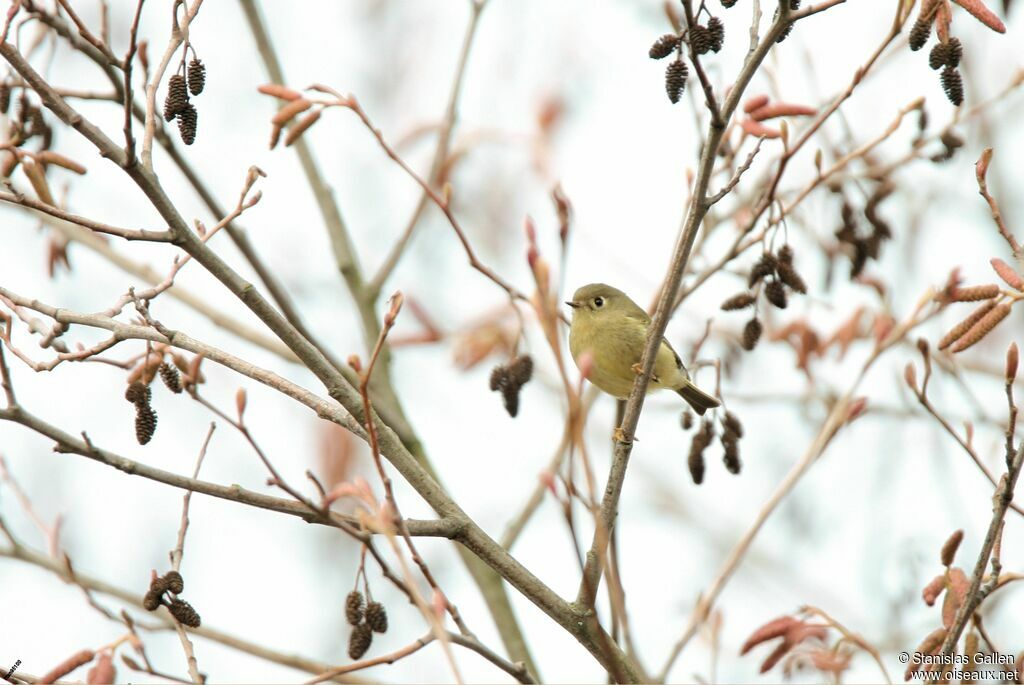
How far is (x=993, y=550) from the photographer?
2.19 meters

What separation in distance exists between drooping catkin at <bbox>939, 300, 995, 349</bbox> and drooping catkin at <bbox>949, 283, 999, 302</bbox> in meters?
0.02

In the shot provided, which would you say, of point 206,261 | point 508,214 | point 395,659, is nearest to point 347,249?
point 206,261

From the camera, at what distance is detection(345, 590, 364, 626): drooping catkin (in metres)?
2.30

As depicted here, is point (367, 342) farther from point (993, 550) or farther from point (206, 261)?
point (993, 550)

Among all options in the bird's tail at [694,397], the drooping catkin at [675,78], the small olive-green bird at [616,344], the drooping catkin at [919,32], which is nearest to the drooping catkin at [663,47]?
the drooping catkin at [675,78]

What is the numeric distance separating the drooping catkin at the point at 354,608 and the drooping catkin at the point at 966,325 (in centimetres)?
130

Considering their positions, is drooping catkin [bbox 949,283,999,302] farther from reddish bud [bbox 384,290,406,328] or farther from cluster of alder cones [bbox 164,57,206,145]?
cluster of alder cones [bbox 164,57,206,145]

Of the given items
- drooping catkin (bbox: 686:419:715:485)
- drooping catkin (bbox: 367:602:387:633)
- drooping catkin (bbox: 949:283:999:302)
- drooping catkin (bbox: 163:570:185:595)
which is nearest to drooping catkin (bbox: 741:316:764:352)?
drooping catkin (bbox: 686:419:715:485)

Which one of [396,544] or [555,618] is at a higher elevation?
[555,618]

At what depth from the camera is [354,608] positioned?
2.30 meters

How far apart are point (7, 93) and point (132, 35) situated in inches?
43.2

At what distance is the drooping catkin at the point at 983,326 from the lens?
212 cm

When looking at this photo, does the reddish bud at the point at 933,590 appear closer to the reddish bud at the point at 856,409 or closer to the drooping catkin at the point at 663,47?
the reddish bud at the point at 856,409

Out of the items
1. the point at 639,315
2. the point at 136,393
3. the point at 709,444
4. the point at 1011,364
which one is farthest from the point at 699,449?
the point at 639,315
